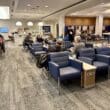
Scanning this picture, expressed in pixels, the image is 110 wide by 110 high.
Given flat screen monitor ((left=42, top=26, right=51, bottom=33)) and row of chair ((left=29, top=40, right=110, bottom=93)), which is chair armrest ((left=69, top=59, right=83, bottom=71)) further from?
flat screen monitor ((left=42, top=26, right=51, bottom=33))

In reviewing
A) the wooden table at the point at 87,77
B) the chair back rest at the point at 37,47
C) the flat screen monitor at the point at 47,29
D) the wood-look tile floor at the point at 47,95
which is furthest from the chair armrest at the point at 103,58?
the flat screen monitor at the point at 47,29

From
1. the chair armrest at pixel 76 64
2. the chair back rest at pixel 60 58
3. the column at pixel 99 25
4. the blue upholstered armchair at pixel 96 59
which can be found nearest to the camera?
the chair armrest at pixel 76 64

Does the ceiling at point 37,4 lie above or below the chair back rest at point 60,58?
above

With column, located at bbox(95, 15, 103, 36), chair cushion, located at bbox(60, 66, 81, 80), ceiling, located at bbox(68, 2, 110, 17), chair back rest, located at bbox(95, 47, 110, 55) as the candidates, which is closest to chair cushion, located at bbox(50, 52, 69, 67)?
chair cushion, located at bbox(60, 66, 81, 80)

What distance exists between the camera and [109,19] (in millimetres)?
17000

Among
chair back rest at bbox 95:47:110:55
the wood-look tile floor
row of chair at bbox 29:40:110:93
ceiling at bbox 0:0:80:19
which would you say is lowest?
the wood-look tile floor

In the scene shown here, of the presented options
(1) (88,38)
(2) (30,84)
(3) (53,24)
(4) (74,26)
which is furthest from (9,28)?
(2) (30,84)

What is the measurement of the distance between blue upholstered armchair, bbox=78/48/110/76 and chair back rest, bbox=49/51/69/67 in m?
0.58

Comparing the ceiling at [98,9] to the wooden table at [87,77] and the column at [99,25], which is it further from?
the wooden table at [87,77]

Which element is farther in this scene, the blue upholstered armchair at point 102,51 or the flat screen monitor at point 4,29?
the flat screen monitor at point 4,29

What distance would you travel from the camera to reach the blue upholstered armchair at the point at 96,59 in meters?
4.41

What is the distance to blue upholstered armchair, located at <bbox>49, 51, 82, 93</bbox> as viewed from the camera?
146 inches

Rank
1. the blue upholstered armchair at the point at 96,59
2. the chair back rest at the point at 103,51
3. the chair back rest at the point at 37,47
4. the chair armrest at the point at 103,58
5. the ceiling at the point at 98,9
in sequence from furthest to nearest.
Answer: the ceiling at the point at 98,9 → the chair back rest at the point at 37,47 → the chair back rest at the point at 103,51 → the chair armrest at the point at 103,58 → the blue upholstered armchair at the point at 96,59

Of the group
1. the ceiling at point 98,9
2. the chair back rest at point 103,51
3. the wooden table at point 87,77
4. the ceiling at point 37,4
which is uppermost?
the ceiling at point 37,4
